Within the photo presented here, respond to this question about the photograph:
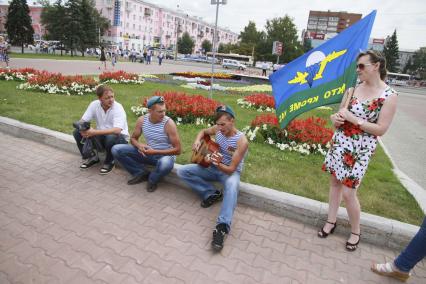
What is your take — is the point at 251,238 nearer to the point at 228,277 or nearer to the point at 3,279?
the point at 228,277

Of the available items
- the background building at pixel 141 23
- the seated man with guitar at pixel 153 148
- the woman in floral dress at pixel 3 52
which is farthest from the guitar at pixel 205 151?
the background building at pixel 141 23

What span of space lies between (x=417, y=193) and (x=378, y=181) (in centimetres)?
62

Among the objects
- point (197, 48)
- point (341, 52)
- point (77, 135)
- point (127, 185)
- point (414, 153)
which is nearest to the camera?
point (341, 52)

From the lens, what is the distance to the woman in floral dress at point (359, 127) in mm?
3029

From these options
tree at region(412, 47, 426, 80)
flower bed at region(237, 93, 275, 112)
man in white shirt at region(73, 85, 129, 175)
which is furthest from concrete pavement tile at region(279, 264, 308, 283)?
tree at region(412, 47, 426, 80)

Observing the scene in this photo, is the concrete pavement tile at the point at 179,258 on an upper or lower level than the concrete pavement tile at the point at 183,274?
upper

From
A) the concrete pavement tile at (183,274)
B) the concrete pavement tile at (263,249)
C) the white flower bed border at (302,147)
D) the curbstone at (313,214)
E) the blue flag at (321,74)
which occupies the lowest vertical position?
the concrete pavement tile at (183,274)

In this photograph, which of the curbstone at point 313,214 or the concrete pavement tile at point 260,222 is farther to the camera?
the concrete pavement tile at point 260,222

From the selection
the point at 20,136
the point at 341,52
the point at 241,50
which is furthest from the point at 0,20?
the point at 341,52

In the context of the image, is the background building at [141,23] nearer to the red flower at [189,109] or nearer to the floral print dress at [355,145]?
the red flower at [189,109]

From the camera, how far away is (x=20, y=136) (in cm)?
641

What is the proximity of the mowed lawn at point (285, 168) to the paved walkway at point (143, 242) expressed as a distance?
0.72 metres

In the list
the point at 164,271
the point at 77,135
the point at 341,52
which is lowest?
the point at 164,271

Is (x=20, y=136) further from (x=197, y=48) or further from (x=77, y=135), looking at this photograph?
(x=197, y=48)
